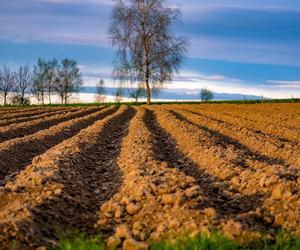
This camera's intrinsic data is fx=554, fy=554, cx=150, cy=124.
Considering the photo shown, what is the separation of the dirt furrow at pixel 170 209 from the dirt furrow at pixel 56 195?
0.32 metres

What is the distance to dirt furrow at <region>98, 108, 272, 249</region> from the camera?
5.09 metres

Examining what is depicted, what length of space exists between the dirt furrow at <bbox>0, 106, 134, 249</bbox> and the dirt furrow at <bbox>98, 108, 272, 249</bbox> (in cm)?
32

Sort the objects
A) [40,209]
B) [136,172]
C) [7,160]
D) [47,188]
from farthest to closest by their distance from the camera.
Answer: [7,160]
[136,172]
[47,188]
[40,209]

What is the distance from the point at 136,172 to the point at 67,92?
68881 mm

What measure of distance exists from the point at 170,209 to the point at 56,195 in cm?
161

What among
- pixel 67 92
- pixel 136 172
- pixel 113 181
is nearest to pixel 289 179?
pixel 136 172

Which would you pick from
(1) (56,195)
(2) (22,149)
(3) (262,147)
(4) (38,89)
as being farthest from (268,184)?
(4) (38,89)

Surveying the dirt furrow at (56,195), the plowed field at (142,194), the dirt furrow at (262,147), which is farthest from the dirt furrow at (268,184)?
the dirt furrow at (56,195)

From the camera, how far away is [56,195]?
6637 mm

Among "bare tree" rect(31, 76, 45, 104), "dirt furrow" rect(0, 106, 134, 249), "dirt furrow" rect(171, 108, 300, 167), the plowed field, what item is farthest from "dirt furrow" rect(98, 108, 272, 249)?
"bare tree" rect(31, 76, 45, 104)

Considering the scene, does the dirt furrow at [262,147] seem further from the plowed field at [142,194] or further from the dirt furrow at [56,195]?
the dirt furrow at [56,195]

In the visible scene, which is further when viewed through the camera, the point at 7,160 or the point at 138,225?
the point at 7,160

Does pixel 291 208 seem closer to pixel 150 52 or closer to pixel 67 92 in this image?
pixel 150 52

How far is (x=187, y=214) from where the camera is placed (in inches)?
214
